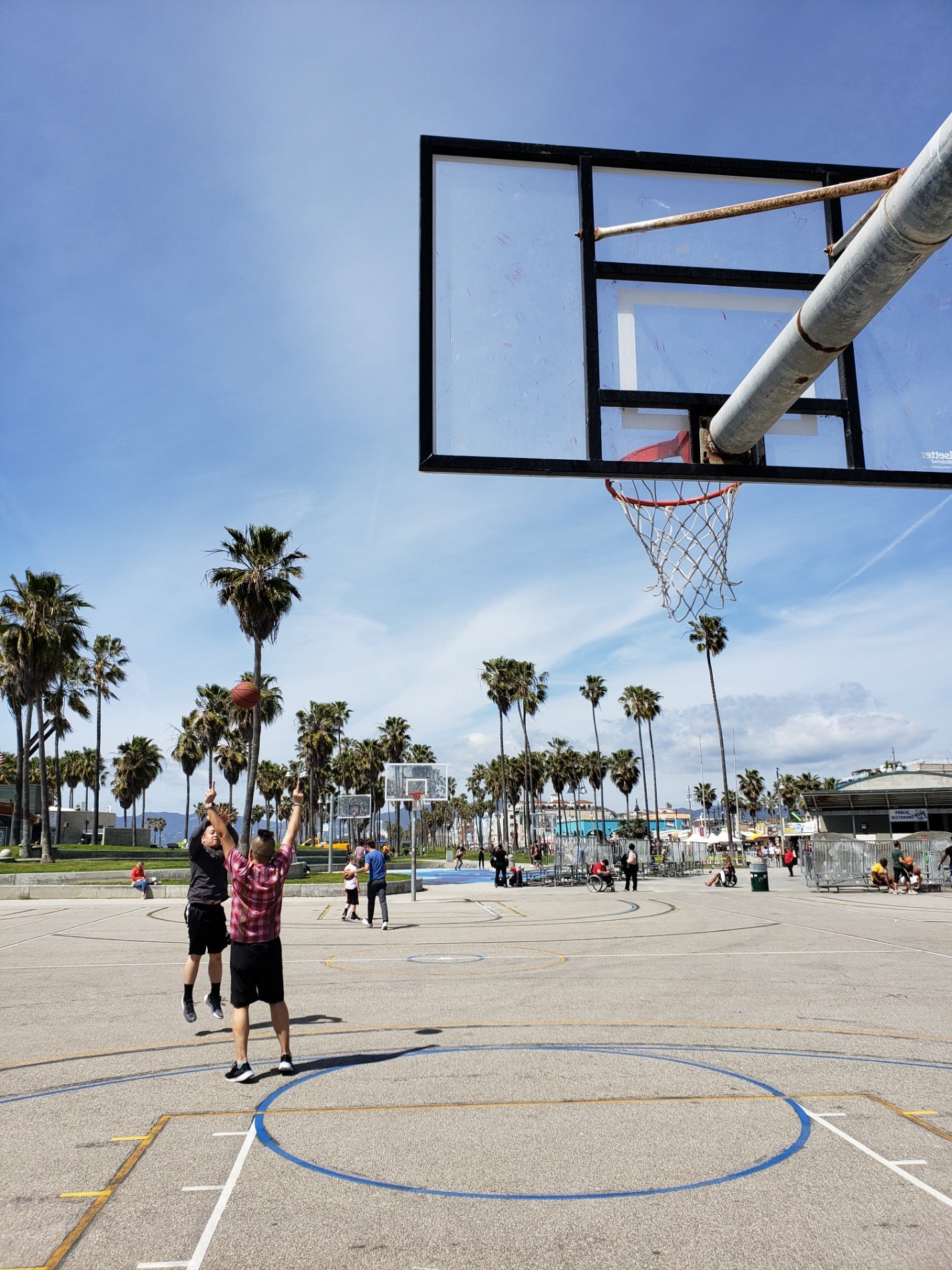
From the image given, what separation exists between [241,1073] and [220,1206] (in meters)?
2.28

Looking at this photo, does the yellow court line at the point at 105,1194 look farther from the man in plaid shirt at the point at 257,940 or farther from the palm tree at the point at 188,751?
the palm tree at the point at 188,751

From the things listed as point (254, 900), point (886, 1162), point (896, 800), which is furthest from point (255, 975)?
point (896, 800)

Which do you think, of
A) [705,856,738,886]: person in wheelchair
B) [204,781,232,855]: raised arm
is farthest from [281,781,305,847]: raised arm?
[705,856,738,886]: person in wheelchair

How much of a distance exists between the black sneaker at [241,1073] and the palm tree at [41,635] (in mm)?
38786

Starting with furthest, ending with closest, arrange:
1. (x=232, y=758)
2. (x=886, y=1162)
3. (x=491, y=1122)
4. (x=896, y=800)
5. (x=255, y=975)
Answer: (x=232, y=758) < (x=896, y=800) < (x=255, y=975) < (x=491, y=1122) < (x=886, y=1162)

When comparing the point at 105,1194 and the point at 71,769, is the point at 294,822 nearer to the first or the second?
the point at 105,1194

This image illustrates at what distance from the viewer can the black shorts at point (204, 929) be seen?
28.5ft

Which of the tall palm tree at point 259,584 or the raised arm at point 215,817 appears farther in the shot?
the tall palm tree at point 259,584

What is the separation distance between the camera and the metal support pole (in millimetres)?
4688

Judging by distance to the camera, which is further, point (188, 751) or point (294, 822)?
point (188, 751)

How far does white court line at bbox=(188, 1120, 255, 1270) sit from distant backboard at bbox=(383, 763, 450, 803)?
85.1ft

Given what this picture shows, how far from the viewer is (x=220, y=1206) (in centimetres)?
428

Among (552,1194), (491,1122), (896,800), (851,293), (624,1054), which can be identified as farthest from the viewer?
(896,800)

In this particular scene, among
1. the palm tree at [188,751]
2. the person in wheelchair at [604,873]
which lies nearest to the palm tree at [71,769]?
the palm tree at [188,751]
